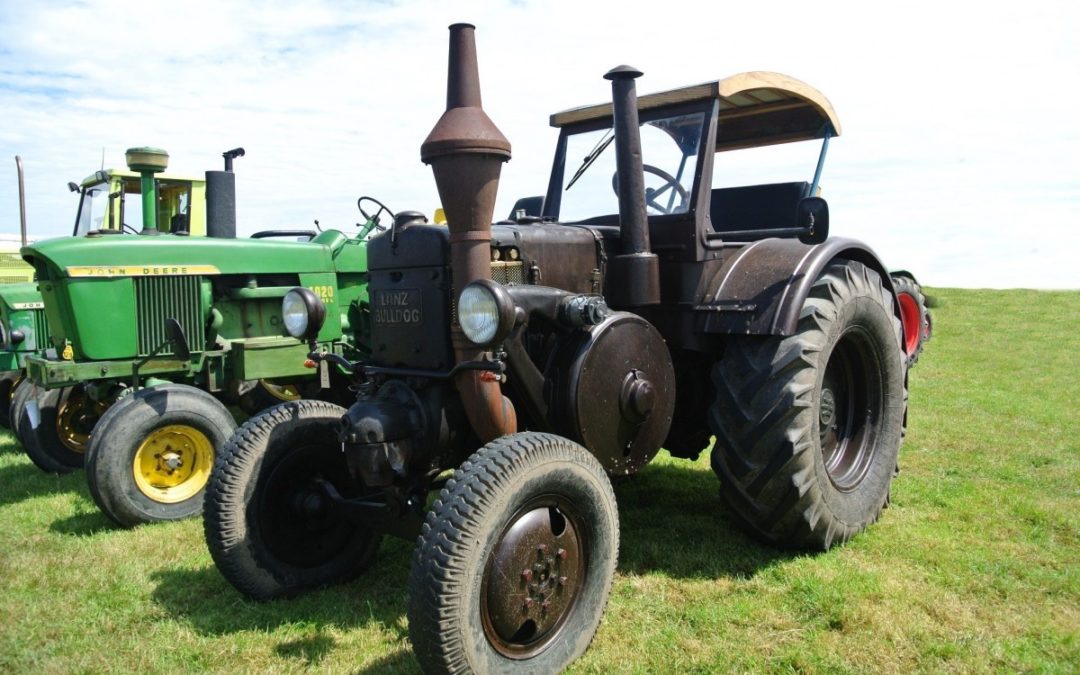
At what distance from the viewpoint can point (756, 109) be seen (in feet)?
16.7

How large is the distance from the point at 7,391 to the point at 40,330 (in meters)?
1.08

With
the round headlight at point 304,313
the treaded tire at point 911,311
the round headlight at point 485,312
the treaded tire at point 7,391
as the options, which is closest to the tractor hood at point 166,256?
the treaded tire at point 7,391

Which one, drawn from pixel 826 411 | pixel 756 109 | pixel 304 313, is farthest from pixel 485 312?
pixel 756 109

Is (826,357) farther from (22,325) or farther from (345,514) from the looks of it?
(22,325)

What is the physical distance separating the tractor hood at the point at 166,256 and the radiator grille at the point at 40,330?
1.66 meters

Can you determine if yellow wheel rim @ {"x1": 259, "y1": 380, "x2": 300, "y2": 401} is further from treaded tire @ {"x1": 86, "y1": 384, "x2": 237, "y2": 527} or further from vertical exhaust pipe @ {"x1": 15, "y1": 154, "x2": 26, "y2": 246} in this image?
vertical exhaust pipe @ {"x1": 15, "y1": 154, "x2": 26, "y2": 246}

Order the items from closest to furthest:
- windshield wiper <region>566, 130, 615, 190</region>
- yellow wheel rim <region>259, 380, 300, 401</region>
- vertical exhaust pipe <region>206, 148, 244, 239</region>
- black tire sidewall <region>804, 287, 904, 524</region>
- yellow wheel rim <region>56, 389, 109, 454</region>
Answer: black tire sidewall <region>804, 287, 904, 524</region> → windshield wiper <region>566, 130, 615, 190</region> → yellow wheel rim <region>259, 380, 300, 401</region> → yellow wheel rim <region>56, 389, 109, 454</region> → vertical exhaust pipe <region>206, 148, 244, 239</region>

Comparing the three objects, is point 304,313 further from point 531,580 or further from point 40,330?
point 40,330

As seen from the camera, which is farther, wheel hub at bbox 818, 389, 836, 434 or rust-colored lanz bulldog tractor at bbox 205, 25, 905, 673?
wheel hub at bbox 818, 389, 836, 434

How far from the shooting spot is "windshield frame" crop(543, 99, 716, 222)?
4078 mm

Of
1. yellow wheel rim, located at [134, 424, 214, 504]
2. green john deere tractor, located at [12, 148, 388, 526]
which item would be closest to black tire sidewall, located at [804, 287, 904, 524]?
green john deere tractor, located at [12, 148, 388, 526]

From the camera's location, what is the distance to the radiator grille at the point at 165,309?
5797 mm

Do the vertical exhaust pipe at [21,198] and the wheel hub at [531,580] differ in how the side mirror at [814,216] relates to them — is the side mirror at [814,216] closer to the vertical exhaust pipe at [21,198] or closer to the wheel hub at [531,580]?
the wheel hub at [531,580]

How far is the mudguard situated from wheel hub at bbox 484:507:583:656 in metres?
1.36
